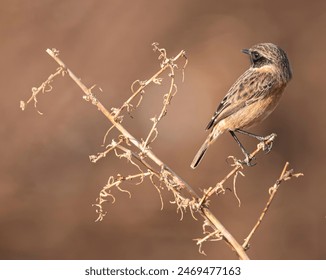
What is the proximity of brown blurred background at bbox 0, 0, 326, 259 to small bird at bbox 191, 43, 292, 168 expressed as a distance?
5265 millimetres

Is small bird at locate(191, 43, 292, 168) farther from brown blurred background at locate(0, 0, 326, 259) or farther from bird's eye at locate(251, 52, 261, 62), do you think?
brown blurred background at locate(0, 0, 326, 259)

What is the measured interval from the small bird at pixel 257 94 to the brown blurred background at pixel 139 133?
17.3 feet

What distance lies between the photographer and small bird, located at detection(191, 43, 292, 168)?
6.49 metres

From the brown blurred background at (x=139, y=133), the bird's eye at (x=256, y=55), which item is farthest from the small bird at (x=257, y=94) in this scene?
the brown blurred background at (x=139, y=133)

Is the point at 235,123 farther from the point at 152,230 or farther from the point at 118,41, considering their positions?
the point at 118,41

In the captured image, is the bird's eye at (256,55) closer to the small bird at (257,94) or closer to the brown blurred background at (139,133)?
the small bird at (257,94)

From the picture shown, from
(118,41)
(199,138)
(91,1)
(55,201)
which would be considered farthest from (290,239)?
(91,1)

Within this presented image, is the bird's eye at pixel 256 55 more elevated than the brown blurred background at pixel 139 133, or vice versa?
the brown blurred background at pixel 139 133

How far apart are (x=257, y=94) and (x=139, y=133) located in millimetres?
6451

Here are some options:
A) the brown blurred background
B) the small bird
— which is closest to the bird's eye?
the small bird

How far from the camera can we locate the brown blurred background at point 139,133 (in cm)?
1248

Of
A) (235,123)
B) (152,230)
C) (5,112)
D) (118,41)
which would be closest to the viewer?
(235,123)

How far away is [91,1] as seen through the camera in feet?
49.1

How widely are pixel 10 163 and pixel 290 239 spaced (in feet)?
17.1
